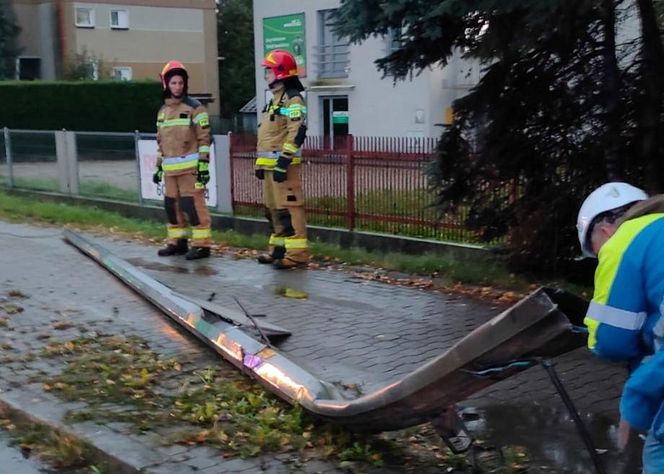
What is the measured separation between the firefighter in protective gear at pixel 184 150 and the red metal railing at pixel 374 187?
174 cm

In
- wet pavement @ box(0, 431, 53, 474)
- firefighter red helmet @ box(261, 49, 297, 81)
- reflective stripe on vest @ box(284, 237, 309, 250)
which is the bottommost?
wet pavement @ box(0, 431, 53, 474)

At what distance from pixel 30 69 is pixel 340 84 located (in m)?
18.9

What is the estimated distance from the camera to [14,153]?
58.2ft

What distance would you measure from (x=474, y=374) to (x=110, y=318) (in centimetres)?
437

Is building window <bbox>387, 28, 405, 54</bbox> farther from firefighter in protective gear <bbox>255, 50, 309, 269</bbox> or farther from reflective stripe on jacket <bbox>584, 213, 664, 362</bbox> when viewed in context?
reflective stripe on jacket <bbox>584, 213, 664, 362</bbox>

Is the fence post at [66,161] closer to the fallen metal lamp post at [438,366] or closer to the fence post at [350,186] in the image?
the fence post at [350,186]

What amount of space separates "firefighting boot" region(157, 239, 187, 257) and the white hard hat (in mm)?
7781

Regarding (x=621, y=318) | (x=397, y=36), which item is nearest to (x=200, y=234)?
(x=397, y=36)

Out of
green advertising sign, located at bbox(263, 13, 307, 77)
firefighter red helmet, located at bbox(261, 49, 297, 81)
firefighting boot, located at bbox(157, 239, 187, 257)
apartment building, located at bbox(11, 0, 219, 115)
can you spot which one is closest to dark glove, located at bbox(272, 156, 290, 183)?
firefighter red helmet, located at bbox(261, 49, 297, 81)

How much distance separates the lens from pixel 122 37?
143ft

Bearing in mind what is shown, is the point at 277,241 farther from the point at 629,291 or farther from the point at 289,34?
the point at 289,34

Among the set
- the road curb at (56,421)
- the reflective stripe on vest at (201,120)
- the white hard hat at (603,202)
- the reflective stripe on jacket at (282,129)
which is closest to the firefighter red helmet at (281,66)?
the reflective stripe on jacket at (282,129)

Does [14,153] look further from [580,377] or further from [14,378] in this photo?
[580,377]

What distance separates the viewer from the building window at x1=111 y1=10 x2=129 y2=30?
43.4 m
